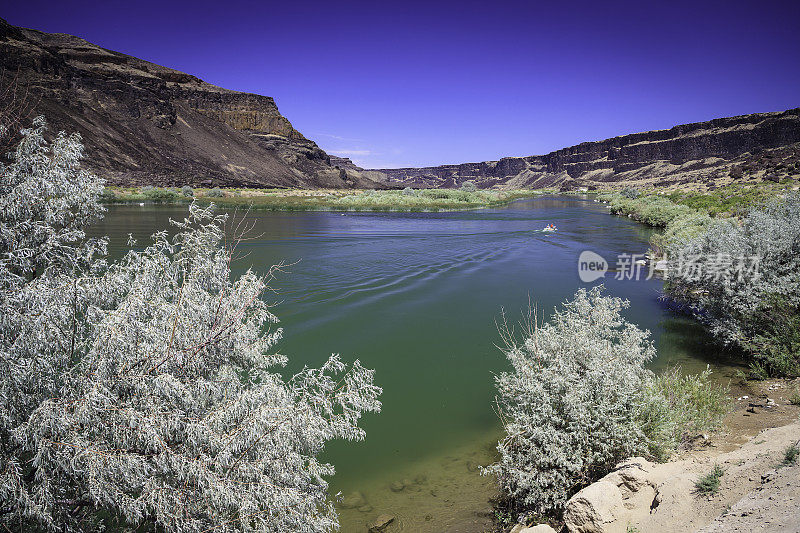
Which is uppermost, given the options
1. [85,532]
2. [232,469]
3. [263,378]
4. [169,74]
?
[169,74]

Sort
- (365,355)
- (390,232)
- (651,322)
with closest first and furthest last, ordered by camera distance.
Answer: (365,355), (651,322), (390,232)

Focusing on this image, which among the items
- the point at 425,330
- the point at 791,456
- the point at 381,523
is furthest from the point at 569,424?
the point at 425,330

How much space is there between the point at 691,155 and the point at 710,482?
158 metres

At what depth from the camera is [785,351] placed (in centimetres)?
760

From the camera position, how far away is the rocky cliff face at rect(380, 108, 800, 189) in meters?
60.0

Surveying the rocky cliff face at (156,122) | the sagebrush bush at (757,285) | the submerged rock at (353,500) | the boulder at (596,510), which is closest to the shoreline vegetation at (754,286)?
the sagebrush bush at (757,285)

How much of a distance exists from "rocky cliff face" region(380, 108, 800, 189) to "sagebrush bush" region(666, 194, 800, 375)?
138ft

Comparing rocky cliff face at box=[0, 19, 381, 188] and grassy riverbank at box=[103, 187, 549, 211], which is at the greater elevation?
rocky cliff face at box=[0, 19, 381, 188]

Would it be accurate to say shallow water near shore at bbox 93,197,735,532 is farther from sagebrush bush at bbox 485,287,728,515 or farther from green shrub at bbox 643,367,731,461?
green shrub at bbox 643,367,731,461

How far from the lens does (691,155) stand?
127 m

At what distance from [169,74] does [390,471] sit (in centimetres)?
17602

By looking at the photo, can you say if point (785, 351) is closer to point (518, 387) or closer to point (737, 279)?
point (737, 279)

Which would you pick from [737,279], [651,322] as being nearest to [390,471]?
[737,279]

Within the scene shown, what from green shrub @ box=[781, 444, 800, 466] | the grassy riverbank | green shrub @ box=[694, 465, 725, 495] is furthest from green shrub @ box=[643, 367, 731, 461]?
the grassy riverbank
